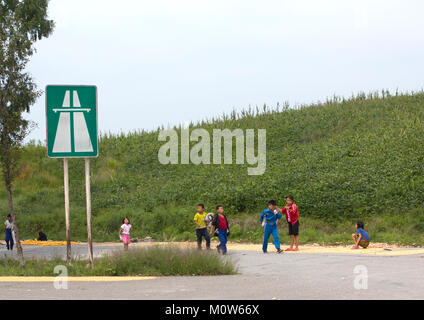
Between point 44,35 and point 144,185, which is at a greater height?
point 44,35

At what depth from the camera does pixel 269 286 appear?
11242 millimetres

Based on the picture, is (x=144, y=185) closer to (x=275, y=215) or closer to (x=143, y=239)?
(x=143, y=239)

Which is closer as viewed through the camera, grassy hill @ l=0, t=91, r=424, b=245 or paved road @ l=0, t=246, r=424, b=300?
paved road @ l=0, t=246, r=424, b=300

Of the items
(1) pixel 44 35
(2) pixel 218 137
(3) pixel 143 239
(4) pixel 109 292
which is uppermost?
(1) pixel 44 35

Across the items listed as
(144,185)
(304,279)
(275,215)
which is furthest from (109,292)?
(144,185)

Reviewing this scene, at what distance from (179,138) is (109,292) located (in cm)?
4255

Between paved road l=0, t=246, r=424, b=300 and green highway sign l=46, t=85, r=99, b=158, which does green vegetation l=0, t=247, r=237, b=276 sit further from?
green highway sign l=46, t=85, r=99, b=158

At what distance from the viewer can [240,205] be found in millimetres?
33094
